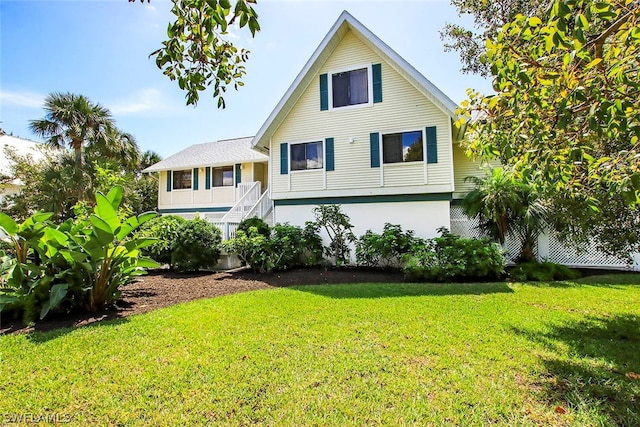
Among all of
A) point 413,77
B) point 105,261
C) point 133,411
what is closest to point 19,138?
point 105,261

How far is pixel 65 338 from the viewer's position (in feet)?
13.0

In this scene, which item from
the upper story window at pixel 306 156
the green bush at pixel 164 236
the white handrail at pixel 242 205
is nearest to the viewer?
the green bush at pixel 164 236

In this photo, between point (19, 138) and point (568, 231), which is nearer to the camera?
point (568, 231)

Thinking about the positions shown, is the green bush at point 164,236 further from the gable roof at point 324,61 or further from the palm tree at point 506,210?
the palm tree at point 506,210

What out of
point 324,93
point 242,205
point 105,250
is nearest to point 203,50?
point 105,250

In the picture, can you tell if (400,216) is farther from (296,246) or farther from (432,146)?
(296,246)

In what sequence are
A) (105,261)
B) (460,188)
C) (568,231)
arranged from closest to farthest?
(105,261) < (568,231) < (460,188)

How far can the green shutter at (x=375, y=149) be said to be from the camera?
10977 mm

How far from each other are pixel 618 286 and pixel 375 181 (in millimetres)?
6969

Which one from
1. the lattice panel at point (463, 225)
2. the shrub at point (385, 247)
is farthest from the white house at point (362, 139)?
the lattice panel at point (463, 225)

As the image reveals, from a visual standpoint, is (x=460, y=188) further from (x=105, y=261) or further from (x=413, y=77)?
(x=105, y=261)

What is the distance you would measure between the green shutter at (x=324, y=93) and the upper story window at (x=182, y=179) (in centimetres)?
1136

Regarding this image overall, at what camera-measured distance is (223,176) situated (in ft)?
60.8

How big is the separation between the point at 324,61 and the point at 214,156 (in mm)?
10358
